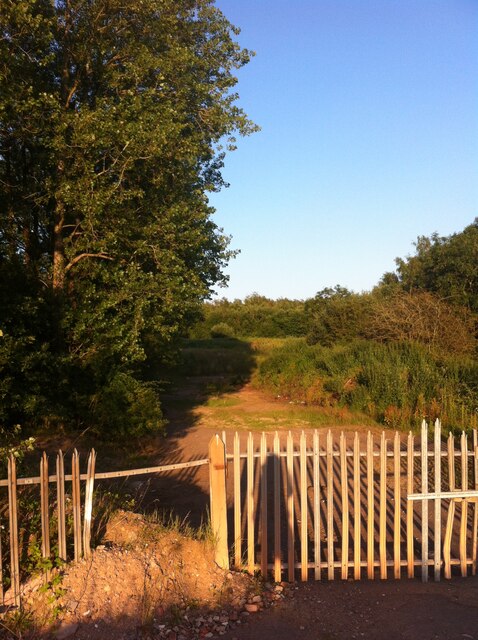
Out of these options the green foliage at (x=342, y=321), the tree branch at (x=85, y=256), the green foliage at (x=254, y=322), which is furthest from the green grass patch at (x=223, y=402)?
the green foliage at (x=254, y=322)

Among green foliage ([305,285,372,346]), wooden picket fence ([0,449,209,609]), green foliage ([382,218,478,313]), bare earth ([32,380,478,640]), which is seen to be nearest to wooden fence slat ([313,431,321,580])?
bare earth ([32,380,478,640])

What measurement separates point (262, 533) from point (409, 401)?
11187mm

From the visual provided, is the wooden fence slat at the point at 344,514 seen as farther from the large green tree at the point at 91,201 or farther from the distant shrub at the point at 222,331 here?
the distant shrub at the point at 222,331

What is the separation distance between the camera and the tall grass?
14.1 m

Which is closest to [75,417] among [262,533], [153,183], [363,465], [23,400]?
[23,400]

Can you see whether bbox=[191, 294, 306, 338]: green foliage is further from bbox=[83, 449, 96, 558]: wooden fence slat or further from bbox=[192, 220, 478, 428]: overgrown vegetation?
bbox=[83, 449, 96, 558]: wooden fence slat

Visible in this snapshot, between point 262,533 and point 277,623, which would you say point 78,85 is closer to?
point 262,533

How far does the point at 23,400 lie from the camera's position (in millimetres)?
10320

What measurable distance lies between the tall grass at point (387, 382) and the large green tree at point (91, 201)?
690 centimetres

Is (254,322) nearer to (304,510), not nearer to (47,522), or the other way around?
(304,510)

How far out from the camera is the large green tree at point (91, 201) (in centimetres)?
1034

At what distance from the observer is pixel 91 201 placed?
33.7 feet

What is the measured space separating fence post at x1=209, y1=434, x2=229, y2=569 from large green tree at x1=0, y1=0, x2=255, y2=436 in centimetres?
586

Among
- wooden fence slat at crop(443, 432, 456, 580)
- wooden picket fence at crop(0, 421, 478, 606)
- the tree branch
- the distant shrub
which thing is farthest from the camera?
the distant shrub
